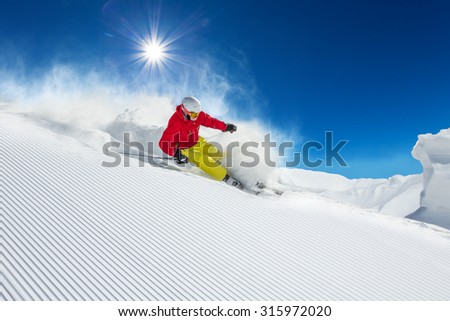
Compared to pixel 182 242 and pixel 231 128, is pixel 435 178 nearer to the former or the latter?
pixel 231 128

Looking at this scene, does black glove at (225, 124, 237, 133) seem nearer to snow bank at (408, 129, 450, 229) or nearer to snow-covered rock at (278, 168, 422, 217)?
snow-covered rock at (278, 168, 422, 217)

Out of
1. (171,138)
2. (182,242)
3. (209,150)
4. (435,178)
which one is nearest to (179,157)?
(171,138)

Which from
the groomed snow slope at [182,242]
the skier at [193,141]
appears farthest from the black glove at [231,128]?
the groomed snow slope at [182,242]

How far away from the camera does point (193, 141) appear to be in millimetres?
7867

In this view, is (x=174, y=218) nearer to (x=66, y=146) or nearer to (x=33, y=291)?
(x=33, y=291)

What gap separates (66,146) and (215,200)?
15.2 feet

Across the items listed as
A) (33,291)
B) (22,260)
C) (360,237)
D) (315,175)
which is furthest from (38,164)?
(315,175)

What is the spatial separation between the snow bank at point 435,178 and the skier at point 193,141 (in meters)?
15.0

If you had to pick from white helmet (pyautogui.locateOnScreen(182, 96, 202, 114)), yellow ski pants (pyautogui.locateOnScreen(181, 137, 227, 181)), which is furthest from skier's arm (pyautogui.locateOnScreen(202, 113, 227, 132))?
white helmet (pyautogui.locateOnScreen(182, 96, 202, 114))

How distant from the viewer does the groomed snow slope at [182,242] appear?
360 cm

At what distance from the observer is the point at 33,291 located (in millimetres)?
3146

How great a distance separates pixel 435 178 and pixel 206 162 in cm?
1648

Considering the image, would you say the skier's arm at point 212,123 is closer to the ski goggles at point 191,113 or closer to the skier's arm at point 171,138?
the ski goggles at point 191,113

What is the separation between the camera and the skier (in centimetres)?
750
